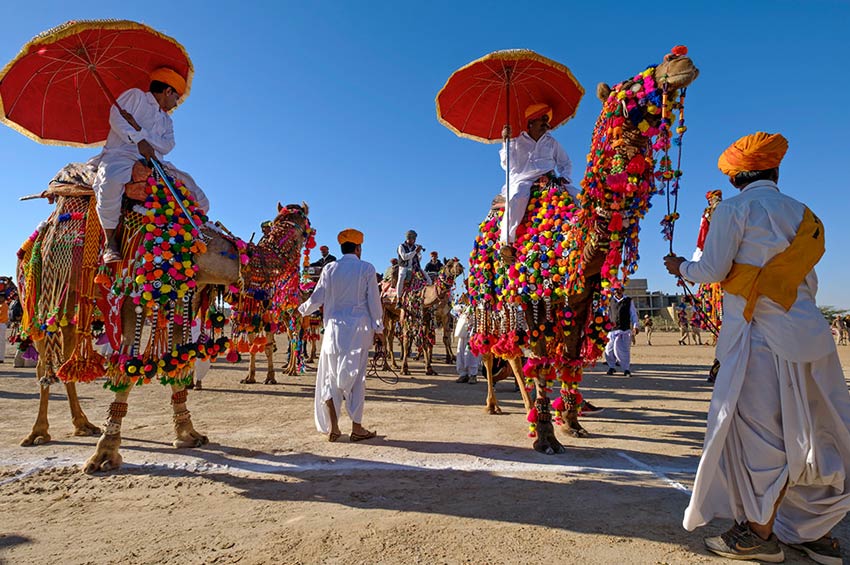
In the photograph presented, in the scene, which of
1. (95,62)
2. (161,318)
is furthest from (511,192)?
(95,62)

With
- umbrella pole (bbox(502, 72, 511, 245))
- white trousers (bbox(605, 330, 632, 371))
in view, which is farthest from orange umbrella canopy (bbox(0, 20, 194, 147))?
white trousers (bbox(605, 330, 632, 371))

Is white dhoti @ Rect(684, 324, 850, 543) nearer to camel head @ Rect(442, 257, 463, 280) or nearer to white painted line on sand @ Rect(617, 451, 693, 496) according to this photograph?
white painted line on sand @ Rect(617, 451, 693, 496)

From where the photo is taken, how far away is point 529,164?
604 cm

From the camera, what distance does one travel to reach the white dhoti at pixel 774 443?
8.91 feet

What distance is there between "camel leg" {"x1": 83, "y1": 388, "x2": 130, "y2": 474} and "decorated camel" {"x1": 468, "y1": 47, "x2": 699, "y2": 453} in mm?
3872

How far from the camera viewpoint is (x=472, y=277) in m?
7.00

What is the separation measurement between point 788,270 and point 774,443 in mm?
964

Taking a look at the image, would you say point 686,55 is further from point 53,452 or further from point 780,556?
point 53,452

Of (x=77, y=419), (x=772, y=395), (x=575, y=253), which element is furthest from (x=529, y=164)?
(x=77, y=419)

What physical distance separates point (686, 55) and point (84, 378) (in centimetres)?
583

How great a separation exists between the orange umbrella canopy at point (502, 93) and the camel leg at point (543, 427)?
→ 10.4ft

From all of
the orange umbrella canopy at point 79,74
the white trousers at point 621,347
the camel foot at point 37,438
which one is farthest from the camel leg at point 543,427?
the white trousers at point 621,347

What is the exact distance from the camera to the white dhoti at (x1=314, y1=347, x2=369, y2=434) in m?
5.70

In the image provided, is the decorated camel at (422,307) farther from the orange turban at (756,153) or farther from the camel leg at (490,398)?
the orange turban at (756,153)
